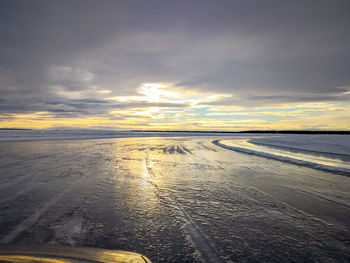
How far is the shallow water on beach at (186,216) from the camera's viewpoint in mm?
2473

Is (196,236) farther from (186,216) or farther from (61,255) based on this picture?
(61,255)

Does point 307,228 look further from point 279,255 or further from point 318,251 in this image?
point 279,255

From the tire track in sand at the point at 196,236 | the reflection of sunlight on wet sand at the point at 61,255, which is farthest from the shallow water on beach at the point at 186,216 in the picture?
the reflection of sunlight on wet sand at the point at 61,255

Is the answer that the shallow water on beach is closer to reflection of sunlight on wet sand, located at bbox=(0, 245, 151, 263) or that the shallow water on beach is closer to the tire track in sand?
the tire track in sand

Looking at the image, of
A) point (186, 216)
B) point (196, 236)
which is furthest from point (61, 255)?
point (186, 216)

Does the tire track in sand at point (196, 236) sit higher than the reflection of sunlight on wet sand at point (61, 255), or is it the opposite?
the reflection of sunlight on wet sand at point (61, 255)

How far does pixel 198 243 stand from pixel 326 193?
4135 mm

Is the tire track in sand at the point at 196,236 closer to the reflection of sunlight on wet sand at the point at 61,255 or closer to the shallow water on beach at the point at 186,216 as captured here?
the shallow water on beach at the point at 186,216

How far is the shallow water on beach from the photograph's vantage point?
2.47 metres

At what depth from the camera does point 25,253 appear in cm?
199

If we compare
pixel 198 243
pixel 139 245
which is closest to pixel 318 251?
pixel 198 243

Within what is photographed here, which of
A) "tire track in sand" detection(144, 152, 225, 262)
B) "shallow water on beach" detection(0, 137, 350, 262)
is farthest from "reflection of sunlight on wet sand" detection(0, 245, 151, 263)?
"tire track in sand" detection(144, 152, 225, 262)

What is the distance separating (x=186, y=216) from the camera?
341cm

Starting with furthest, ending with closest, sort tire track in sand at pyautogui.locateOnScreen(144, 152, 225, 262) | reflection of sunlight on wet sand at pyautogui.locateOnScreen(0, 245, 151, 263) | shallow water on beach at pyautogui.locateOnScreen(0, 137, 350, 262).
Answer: shallow water on beach at pyautogui.locateOnScreen(0, 137, 350, 262) < tire track in sand at pyautogui.locateOnScreen(144, 152, 225, 262) < reflection of sunlight on wet sand at pyautogui.locateOnScreen(0, 245, 151, 263)
